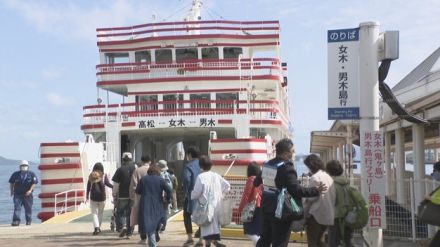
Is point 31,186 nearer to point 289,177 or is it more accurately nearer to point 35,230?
point 35,230

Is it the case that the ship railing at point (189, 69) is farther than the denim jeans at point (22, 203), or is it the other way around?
the ship railing at point (189, 69)

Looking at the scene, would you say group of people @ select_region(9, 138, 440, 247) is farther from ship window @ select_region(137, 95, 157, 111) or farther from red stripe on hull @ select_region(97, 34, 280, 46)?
red stripe on hull @ select_region(97, 34, 280, 46)

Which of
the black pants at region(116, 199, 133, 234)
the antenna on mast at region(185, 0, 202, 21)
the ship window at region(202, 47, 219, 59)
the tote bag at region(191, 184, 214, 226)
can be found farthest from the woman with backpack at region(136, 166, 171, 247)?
the antenna on mast at region(185, 0, 202, 21)

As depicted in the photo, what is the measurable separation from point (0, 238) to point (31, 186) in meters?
2.91

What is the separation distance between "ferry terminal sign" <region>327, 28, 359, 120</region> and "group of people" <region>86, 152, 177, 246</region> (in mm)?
2710

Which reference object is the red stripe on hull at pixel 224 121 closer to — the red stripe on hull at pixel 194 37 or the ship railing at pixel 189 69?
the ship railing at pixel 189 69

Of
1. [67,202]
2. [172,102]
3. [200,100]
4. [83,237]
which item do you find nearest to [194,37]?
[200,100]

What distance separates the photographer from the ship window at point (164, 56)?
71.8 feet

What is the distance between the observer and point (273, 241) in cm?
641

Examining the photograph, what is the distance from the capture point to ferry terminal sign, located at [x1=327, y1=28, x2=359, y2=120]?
769 cm

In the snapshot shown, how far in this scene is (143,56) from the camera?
22234mm

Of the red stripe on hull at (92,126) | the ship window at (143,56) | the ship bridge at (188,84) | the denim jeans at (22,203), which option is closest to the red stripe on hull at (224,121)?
the ship bridge at (188,84)

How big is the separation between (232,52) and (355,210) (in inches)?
588

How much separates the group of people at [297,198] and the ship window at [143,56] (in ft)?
48.2
